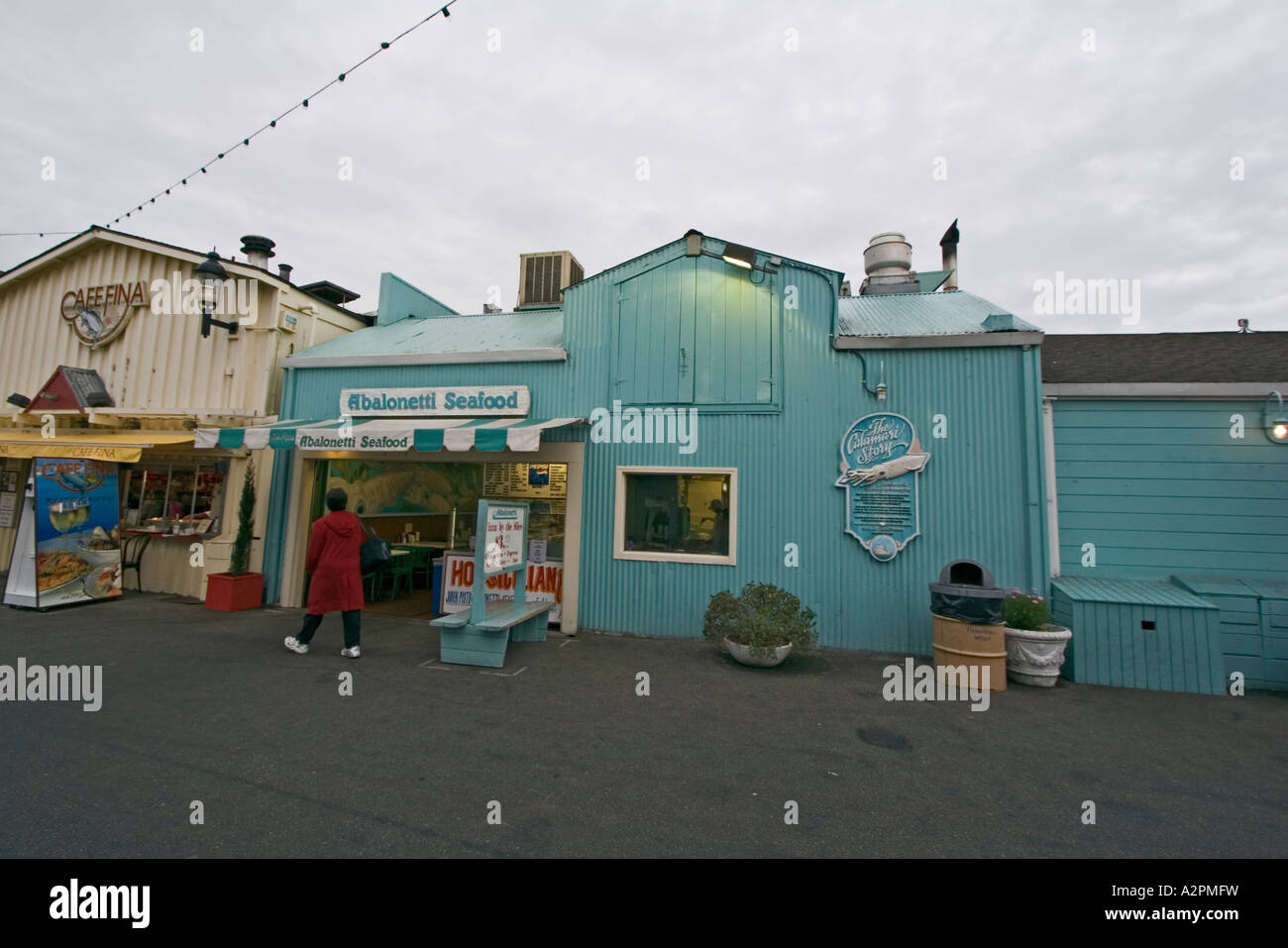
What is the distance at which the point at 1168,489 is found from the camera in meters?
7.50

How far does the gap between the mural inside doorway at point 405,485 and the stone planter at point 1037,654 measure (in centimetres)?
891

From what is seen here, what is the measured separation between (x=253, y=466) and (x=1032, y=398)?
11.8 m

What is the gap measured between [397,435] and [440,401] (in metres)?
1.38

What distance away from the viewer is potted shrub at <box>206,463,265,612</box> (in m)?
9.01

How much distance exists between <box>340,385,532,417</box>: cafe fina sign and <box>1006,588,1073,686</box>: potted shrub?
6.87 m

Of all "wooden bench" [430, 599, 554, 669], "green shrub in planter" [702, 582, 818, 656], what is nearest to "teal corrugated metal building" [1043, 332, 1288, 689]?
"green shrub in planter" [702, 582, 818, 656]

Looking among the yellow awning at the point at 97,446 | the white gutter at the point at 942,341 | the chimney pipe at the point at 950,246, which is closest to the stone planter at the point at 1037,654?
the white gutter at the point at 942,341

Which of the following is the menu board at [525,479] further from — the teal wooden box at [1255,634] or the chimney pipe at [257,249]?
the teal wooden box at [1255,634]

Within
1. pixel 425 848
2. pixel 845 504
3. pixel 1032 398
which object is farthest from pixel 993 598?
pixel 425 848

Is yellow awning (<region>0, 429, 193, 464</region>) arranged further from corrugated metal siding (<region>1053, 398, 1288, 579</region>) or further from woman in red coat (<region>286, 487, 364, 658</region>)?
corrugated metal siding (<region>1053, 398, 1288, 579</region>)

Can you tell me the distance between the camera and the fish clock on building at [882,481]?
739cm

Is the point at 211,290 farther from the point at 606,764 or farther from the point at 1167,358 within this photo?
the point at 1167,358

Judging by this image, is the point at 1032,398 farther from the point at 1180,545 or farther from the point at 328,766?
the point at 328,766

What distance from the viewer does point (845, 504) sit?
7.60 meters
